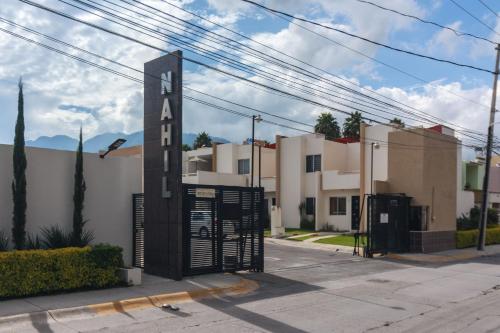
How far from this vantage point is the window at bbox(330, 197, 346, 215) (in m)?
37.4

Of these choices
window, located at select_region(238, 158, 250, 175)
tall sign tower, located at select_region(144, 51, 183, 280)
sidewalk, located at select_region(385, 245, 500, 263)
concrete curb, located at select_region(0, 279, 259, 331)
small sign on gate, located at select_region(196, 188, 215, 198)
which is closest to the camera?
concrete curb, located at select_region(0, 279, 259, 331)

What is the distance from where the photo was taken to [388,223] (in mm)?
22828

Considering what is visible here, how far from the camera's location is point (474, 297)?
1283cm

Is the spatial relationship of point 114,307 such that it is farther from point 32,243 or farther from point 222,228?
point 222,228

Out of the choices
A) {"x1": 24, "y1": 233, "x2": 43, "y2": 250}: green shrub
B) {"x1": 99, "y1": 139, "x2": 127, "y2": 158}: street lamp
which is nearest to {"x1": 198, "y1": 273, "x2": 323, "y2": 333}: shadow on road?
{"x1": 24, "y1": 233, "x2": 43, "y2": 250}: green shrub

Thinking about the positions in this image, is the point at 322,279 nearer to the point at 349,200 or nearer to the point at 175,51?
the point at 175,51

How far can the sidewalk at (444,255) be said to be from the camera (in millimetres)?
21719

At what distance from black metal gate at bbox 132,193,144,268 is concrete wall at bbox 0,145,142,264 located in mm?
120

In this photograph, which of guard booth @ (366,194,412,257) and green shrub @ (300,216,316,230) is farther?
green shrub @ (300,216,316,230)

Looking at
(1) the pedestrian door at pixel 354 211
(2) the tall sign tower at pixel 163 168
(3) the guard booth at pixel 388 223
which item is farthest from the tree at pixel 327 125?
(2) the tall sign tower at pixel 163 168

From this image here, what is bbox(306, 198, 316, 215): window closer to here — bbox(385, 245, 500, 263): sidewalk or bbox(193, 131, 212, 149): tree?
bbox(385, 245, 500, 263): sidewalk

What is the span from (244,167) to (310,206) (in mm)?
8829

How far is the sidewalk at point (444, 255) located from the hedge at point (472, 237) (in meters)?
0.90

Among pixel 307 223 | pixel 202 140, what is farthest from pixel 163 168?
pixel 202 140
